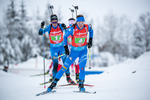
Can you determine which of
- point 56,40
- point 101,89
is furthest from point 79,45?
point 56,40

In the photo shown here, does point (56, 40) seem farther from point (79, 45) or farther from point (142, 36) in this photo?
point (142, 36)

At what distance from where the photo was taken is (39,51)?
26391mm

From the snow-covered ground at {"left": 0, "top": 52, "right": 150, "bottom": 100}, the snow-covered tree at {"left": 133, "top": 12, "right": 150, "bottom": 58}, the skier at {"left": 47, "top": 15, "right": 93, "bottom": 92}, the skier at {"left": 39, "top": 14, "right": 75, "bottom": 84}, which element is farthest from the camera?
the snow-covered tree at {"left": 133, "top": 12, "right": 150, "bottom": 58}

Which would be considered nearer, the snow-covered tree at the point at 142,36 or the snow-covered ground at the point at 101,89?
the snow-covered ground at the point at 101,89

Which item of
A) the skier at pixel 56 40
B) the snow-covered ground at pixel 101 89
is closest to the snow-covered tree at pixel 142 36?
the snow-covered ground at pixel 101 89

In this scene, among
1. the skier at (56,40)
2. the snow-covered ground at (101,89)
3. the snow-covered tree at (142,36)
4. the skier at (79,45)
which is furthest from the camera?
the snow-covered tree at (142,36)

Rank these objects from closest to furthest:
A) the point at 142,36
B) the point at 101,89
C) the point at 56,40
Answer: the point at 101,89
the point at 56,40
the point at 142,36

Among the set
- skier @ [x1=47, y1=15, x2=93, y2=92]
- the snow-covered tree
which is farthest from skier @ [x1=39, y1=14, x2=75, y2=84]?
the snow-covered tree

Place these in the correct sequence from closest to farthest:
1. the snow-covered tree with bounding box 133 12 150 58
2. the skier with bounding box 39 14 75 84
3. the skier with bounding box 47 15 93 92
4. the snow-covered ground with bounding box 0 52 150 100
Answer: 1. the snow-covered ground with bounding box 0 52 150 100
2. the skier with bounding box 47 15 93 92
3. the skier with bounding box 39 14 75 84
4. the snow-covered tree with bounding box 133 12 150 58

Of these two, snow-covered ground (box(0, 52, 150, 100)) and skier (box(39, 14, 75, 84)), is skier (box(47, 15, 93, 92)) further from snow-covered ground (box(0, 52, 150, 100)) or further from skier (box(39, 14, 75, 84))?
skier (box(39, 14, 75, 84))

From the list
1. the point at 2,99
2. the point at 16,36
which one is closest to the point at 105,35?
the point at 16,36

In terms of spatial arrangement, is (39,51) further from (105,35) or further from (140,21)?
(140,21)

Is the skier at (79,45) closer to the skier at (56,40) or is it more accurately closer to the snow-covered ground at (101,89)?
the snow-covered ground at (101,89)

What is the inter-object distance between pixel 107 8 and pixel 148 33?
11.9 metres
